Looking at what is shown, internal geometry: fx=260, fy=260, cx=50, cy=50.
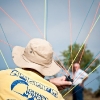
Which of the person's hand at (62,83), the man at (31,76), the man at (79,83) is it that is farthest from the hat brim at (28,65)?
the man at (79,83)

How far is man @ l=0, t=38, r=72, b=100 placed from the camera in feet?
3.95

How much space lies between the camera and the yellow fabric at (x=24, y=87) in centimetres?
120

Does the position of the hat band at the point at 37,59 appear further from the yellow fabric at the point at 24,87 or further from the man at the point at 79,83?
the man at the point at 79,83

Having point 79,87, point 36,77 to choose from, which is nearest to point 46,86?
point 36,77

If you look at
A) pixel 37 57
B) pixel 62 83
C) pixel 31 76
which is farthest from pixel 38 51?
pixel 62 83

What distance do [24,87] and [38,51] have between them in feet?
0.68

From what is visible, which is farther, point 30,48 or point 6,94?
point 30,48

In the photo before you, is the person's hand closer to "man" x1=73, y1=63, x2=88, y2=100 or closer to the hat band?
the hat band

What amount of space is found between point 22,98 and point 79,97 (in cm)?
321

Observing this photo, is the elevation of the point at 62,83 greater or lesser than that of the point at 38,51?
lesser

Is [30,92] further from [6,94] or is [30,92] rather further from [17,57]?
[17,57]

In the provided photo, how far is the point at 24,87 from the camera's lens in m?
1.21

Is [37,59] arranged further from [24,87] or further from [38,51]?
[24,87]

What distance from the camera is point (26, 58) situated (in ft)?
4.42
